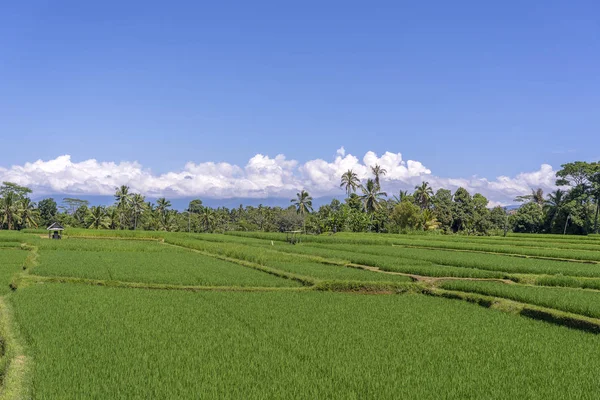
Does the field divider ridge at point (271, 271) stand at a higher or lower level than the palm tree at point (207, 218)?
lower

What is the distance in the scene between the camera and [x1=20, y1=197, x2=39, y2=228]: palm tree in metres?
58.1

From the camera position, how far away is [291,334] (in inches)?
369

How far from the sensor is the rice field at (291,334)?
6641 millimetres

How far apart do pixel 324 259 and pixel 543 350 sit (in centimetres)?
1676

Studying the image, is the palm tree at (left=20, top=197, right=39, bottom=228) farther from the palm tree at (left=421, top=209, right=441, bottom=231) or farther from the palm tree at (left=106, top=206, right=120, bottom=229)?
the palm tree at (left=421, top=209, right=441, bottom=231)

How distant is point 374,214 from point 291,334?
5612 centimetres

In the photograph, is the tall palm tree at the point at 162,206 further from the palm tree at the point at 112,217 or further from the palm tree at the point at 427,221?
the palm tree at the point at 427,221

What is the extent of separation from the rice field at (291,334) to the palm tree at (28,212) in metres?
44.8

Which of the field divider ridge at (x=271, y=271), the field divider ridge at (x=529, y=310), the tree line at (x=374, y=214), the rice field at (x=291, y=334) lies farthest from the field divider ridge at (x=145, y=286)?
the tree line at (x=374, y=214)

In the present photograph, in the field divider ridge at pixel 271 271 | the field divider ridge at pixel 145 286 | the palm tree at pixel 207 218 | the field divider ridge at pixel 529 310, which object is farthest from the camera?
the palm tree at pixel 207 218

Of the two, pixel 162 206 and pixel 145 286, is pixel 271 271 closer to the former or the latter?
pixel 145 286

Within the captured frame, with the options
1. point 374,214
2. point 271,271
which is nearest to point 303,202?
point 374,214

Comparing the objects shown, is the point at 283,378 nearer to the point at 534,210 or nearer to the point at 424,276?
the point at 424,276

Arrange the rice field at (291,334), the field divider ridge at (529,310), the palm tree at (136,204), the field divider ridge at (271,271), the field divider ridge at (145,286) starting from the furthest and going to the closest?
1. the palm tree at (136,204)
2. the field divider ridge at (271,271)
3. the field divider ridge at (145,286)
4. the field divider ridge at (529,310)
5. the rice field at (291,334)
